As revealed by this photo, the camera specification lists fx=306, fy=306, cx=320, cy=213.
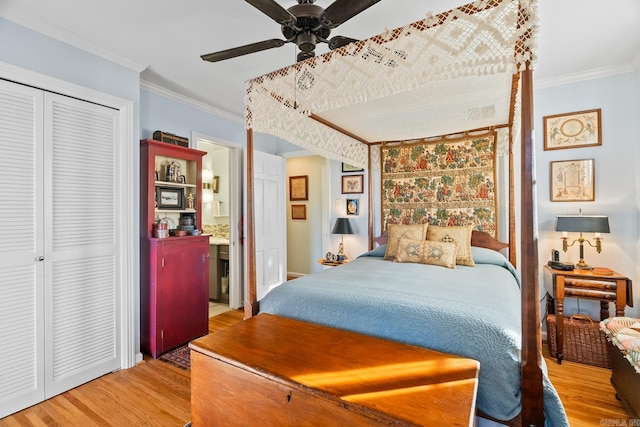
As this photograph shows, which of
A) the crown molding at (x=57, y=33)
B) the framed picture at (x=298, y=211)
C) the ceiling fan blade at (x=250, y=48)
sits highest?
the crown molding at (x=57, y=33)

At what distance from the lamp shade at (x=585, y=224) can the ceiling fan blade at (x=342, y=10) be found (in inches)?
97.9

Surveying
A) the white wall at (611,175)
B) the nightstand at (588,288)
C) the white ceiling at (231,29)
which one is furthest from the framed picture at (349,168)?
the nightstand at (588,288)

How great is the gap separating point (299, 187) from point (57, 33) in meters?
3.98

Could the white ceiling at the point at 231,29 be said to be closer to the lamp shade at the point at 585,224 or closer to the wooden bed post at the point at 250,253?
the wooden bed post at the point at 250,253

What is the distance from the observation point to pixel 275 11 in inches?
53.8

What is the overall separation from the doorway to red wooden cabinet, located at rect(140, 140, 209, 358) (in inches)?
22.2

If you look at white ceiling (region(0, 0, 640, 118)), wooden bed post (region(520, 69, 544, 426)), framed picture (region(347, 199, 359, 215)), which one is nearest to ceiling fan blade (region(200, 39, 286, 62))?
white ceiling (region(0, 0, 640, 118))

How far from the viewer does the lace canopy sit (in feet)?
4.21

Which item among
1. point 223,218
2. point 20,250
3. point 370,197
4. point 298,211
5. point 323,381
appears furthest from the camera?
point 298,211

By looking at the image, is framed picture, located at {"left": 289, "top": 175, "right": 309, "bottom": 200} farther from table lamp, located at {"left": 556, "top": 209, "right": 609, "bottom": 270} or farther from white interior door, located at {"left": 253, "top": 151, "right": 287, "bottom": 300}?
table lamp, located at {"left": 556, "top": 209, "right": 609, "bottom": 270}

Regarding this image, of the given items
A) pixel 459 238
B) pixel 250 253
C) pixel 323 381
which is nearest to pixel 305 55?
pixel 250 253

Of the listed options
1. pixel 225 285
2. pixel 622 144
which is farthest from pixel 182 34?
pixel 622 144

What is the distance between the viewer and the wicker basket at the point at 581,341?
2.47 m

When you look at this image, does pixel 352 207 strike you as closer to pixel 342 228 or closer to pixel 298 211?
pixel 342 228
